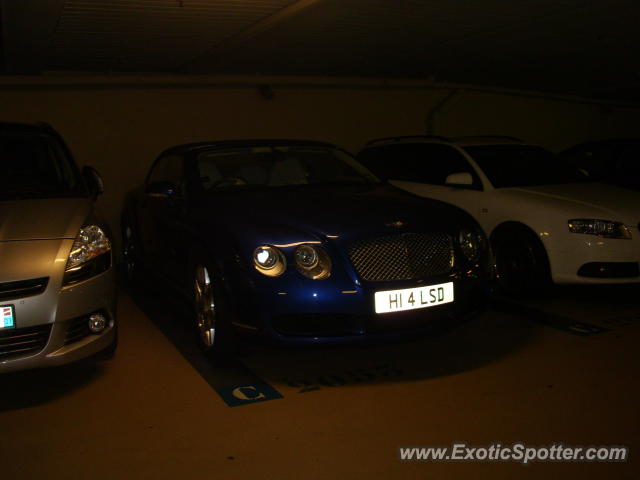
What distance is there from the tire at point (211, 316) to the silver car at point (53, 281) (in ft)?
1.81

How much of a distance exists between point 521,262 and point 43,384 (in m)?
3.57

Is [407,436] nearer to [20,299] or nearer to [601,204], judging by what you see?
[20,299]

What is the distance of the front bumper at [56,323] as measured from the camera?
10.7 feet

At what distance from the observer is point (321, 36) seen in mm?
6840

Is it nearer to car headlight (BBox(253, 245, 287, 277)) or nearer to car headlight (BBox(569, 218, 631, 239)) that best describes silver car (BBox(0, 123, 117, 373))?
car headlight (BBox(253, 245, 287, 277))

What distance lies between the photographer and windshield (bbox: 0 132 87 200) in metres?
4.24

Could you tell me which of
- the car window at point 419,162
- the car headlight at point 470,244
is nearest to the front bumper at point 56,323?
the car headlight at point 470,244

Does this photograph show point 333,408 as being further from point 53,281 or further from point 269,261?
point 53,281

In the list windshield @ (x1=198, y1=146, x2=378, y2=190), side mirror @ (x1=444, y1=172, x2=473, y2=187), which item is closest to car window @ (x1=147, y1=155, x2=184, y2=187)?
windshield @ (x1=198, y1=146, x2=378, y2=190)

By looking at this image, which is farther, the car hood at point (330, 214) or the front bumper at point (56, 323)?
the car hood at point (330, 214)

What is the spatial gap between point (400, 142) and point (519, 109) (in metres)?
5.53

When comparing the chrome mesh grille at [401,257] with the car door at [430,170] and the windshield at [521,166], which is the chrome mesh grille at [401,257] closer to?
the car door at [430,170]

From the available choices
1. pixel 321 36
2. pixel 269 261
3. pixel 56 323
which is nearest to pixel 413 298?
pixel 269 261

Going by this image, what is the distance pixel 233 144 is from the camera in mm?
4965
